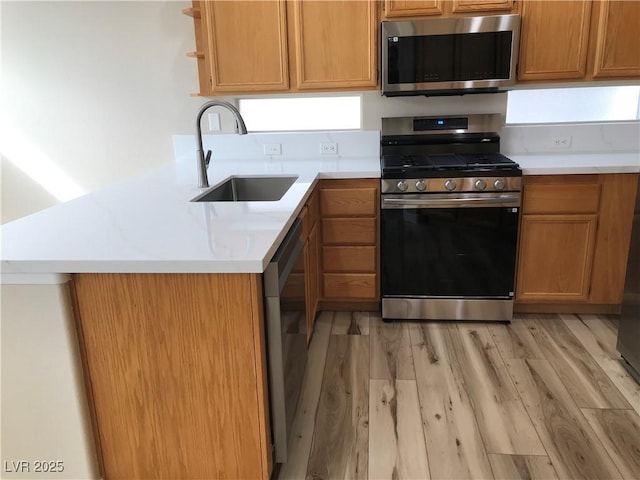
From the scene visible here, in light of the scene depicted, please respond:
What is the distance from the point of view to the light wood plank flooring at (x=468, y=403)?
1736 mm

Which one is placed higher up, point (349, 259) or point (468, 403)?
point (349, 259)

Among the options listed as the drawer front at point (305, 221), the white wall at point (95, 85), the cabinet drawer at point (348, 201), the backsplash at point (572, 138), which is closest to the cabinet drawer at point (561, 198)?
the backsplash at point (572, 138)

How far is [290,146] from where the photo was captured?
3.25 meters

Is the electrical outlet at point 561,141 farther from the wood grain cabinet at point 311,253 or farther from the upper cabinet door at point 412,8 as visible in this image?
the wood grain cabinet at point 311,253

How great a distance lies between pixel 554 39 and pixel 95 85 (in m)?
2.91

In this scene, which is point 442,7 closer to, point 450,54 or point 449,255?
point 450,54

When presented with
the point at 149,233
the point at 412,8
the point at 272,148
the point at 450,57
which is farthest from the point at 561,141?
the point at 149,233

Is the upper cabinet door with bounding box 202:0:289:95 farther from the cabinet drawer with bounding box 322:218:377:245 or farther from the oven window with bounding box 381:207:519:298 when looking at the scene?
the oven window with bounding box 381:207:519:298

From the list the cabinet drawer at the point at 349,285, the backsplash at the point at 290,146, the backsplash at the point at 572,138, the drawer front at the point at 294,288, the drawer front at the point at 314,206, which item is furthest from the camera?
the backsplash at the point at 290,146

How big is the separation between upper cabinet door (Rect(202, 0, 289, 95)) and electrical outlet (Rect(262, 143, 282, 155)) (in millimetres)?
402

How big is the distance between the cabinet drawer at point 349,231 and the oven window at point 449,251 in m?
0.10

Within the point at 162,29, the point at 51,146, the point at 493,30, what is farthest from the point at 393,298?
the point at 51,146

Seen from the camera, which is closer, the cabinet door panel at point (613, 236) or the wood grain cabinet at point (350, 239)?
the cabinet door panel at point (613, 236)

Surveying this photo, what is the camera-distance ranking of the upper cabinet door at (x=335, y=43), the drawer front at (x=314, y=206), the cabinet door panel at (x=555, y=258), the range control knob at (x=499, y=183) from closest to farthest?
the drawer front at (x=314, y=206) → the range control knob at (x=499, y=183) → the cabinet door panel at (x=555, y=258) → the upper cabinet door at (x=335, y=43)
